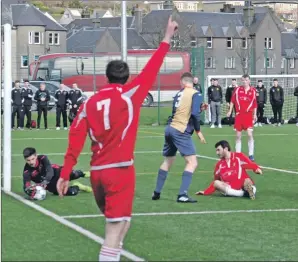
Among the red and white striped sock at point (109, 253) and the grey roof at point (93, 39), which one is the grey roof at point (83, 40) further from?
the red and white striped sock at point (109, 253)

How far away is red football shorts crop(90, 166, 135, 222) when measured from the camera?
7.55 metres

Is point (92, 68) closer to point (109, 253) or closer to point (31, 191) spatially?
point (31, 191)

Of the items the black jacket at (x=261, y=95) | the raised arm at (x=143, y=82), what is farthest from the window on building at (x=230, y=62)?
the raised arm at (x=143, y=82)

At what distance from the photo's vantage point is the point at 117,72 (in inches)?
299

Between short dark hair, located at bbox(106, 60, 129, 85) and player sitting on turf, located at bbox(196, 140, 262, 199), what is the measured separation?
642cm

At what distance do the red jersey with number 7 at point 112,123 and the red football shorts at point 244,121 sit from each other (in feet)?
43.5

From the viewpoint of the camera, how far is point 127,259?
29.8 feet

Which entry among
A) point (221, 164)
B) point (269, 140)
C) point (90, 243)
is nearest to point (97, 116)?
point (90, 243)

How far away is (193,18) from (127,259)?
319ft

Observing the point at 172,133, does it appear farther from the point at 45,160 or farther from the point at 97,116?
the point at 97,116

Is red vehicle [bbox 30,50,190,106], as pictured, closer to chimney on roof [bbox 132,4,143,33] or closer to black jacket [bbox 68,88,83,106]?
black jacket [bbox 68,88,83,106]

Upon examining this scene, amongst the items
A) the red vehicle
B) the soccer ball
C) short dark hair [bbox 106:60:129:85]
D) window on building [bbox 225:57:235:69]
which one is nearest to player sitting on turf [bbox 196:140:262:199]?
the soccer ball

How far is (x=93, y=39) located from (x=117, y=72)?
93.3 meters

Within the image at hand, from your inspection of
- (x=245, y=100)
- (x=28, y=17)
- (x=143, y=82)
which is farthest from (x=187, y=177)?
(x=28, y=17)
